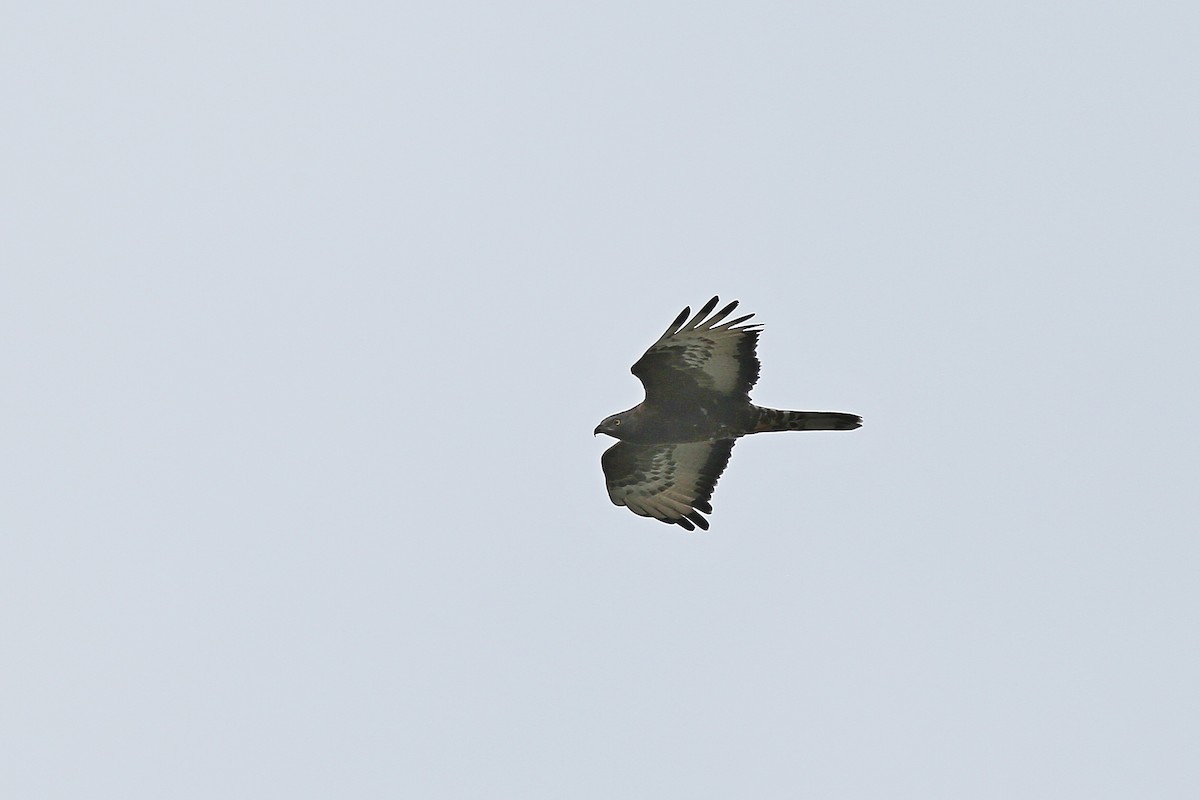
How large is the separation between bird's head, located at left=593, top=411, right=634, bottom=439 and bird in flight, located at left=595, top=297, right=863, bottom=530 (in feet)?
0.04

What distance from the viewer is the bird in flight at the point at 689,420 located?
1812cm

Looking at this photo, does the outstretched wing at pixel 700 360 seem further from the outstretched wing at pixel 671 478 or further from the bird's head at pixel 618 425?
the outstretched wing at pixel 671 478

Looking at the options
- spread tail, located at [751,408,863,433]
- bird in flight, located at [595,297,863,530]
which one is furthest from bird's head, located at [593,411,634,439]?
spread tail, located at [751,408,863,433]

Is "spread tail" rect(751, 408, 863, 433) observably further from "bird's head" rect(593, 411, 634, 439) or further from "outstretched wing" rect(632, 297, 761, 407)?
"bird's head" rect(593, 411, 634, 439)

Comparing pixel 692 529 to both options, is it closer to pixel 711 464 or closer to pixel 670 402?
pixel 711 464

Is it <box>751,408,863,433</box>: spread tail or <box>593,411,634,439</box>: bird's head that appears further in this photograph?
<box>593,411,634,439</box>: bird's head

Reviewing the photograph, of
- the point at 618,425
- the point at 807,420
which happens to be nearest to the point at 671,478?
the point at 618,425

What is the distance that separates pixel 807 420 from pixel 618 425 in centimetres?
233

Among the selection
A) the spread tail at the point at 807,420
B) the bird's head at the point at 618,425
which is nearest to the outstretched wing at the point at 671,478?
the bird's head at the point at 618,425

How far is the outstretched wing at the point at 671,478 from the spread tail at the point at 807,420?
1.34 meters

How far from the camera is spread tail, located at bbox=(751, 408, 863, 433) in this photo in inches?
736

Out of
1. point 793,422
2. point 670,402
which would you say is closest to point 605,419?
point 670,402

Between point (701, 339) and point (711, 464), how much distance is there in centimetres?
266

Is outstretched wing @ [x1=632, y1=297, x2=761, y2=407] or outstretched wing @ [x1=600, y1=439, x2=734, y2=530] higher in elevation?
outstretched wing @ [x1=632, y1=297, x2=761, y2=407]
